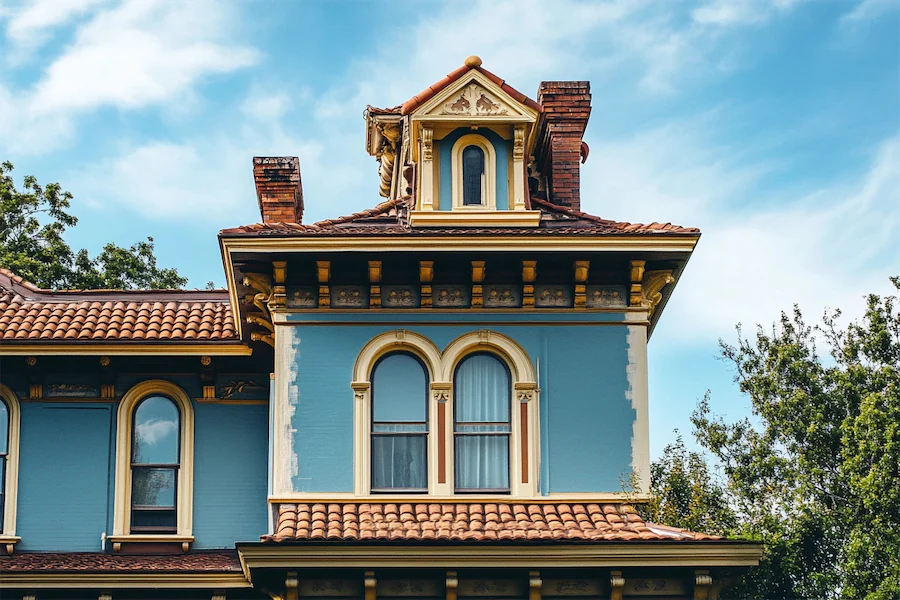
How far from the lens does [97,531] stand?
58.9 ft

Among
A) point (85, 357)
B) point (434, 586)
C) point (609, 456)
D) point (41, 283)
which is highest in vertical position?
point (41, 283)

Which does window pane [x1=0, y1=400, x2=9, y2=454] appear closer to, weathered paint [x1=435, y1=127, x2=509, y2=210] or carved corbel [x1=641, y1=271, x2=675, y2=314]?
weathered paint [x1=435, y1=127, x2=509, y2=210]

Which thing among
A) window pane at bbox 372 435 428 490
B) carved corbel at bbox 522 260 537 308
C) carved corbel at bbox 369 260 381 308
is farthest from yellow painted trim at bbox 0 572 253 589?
carved corbel at bbox 522 260 537 308

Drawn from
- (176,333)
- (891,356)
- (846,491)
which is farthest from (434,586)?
(891,356)

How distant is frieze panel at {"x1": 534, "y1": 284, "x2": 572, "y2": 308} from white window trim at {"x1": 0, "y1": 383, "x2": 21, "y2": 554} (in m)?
6.60

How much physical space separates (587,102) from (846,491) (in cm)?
1341

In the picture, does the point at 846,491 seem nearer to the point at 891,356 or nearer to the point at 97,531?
the point at 891,356

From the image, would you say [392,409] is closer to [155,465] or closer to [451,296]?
[451,296]

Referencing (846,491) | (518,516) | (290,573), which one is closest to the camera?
(290,573)

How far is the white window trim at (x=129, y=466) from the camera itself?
17953 millimetres

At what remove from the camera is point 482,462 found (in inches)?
650

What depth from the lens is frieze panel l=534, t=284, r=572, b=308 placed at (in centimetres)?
1688

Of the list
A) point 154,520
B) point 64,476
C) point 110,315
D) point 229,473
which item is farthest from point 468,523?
point 110,315

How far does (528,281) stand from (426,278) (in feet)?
3.75
